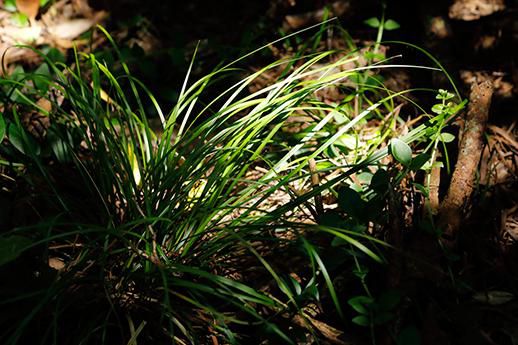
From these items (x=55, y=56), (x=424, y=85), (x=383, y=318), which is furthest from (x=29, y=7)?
(x=383, y=318)

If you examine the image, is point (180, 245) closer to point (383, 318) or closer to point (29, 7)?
point (383, 318)

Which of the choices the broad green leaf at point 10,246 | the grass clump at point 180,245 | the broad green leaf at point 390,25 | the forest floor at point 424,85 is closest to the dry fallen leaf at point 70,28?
the forest floor at point 424,85

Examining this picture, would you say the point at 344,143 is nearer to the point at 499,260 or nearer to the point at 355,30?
the point at 499,260

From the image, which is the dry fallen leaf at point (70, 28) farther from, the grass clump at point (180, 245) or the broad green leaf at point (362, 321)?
the broad green leaf at point (362, 321)

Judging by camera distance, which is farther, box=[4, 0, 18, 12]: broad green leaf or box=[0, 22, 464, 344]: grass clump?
box=[4, 0, 18, 12]: broad green leaf

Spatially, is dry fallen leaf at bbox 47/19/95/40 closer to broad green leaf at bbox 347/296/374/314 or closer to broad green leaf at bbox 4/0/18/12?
broad green leaf at bbox 4/0/18/12

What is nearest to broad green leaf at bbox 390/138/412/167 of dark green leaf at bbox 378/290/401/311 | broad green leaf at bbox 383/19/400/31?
dark green leaf at bbox 378/290/401/311

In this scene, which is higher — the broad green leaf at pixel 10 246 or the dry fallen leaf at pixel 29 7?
the dry fallen leaf at pixel 29 7
